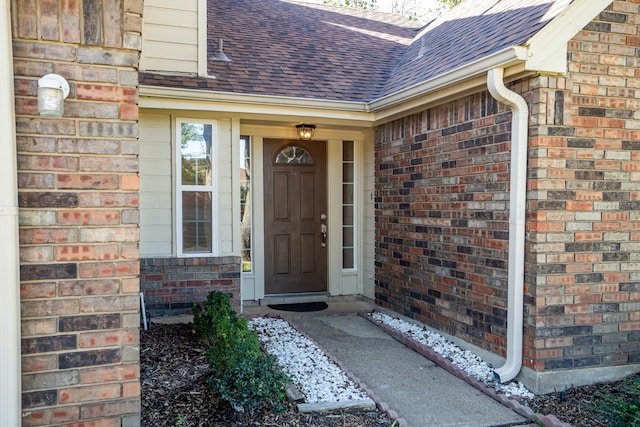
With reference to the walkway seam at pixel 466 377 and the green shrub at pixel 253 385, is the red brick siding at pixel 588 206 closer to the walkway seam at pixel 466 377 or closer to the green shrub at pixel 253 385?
the walkway seam at pixel 466 377

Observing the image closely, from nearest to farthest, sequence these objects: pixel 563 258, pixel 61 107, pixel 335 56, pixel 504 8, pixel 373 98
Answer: pixel 61 107 → pixel 563 258 → pixel 504 8 → pixel 373 98 → pixel 335 56

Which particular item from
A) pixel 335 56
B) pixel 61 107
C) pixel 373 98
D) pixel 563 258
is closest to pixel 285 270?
pixel 373 98

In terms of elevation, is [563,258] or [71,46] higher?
[71,46]

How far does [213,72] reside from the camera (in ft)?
19.9

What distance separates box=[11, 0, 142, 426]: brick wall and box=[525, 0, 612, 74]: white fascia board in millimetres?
2892

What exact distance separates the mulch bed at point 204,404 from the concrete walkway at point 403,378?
1.08 feet

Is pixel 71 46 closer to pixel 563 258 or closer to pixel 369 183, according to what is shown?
pixel 563 258

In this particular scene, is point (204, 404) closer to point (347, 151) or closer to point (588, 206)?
point (588, 206)

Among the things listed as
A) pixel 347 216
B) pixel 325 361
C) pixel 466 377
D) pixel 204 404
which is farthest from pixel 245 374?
pixel 347 216

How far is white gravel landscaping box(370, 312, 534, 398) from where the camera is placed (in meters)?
4.01

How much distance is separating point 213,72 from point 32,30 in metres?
3.78

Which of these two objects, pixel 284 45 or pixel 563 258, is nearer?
pixel 563 258

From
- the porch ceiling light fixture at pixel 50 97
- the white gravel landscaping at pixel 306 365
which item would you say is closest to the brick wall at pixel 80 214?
the porch ceiling light fixture at pixel 50 97

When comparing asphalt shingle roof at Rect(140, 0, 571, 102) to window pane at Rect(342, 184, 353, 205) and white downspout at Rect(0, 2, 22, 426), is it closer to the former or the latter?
window pane at Rect(342, 184, 353, 205)
